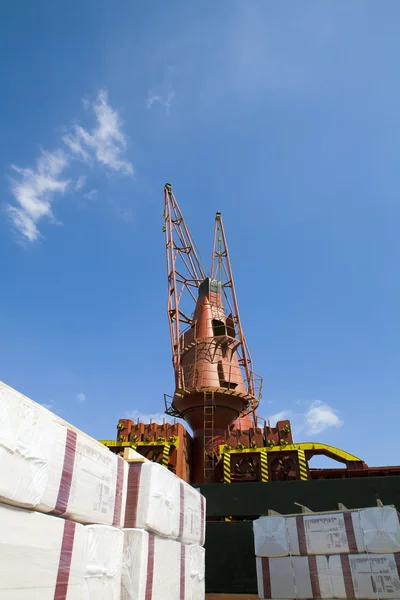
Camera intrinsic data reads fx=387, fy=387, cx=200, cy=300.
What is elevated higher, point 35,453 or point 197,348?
point 197,348

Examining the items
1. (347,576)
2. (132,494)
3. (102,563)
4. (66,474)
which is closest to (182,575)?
(132,494)

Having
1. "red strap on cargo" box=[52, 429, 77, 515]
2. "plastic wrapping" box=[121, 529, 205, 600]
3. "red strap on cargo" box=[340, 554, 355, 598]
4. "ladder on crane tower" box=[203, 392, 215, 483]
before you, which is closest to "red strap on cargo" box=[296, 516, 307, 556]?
"red strap on cargo" box=[340, 554, 355, 598]

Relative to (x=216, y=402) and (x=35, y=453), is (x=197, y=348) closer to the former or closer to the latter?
(x=216, y=402)

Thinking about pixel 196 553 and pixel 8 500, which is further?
pixel 196 553

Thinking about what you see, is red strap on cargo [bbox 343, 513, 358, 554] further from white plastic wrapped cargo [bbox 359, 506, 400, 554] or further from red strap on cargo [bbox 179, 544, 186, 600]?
red strap on cargo [bbox 179, 544, 186, 600]

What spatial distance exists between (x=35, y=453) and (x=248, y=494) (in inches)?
555

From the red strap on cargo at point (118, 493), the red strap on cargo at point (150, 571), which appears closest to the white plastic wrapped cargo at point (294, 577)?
the red strap on cargo at point (150, 571)

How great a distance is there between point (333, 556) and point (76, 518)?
259 inches

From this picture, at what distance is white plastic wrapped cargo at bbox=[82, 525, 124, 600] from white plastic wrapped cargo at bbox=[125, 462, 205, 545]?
1.45 ft

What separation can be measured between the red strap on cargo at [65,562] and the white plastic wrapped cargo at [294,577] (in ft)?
21.7

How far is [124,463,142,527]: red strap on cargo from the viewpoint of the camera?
4.90 m

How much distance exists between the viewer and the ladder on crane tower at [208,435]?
1846cm

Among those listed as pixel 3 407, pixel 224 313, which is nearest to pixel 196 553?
pixel 3 407

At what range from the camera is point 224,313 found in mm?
26156
